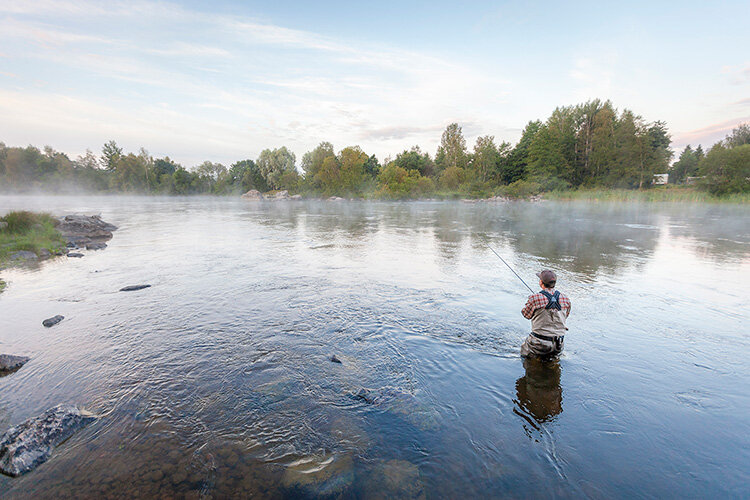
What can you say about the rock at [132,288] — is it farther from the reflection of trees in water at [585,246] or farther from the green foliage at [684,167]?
the green foliage at [684,167]

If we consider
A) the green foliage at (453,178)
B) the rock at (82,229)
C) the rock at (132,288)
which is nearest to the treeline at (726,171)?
the green foliage at (453,178)

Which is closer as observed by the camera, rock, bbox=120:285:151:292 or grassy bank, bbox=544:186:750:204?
rock, bbox=120:285:151:292

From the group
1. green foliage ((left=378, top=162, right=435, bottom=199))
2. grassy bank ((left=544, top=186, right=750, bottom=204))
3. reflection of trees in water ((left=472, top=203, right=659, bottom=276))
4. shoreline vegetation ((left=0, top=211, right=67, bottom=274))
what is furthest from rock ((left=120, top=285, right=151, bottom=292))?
green foliage ((left=378, top=162, right=435, bottom=199))

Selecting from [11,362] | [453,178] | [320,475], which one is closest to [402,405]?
[320,475]

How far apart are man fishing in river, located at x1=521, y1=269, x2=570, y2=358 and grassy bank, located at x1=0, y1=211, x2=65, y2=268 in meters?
19.9

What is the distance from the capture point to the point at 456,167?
10044 centimetres

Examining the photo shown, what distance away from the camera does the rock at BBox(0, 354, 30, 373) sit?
577 cm

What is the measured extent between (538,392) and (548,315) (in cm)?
130

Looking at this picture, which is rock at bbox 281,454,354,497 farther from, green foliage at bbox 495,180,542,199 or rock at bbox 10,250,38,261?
green foliage at bbox 495,180,542,199

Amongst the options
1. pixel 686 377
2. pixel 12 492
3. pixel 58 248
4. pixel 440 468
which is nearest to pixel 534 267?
pixel 686 377

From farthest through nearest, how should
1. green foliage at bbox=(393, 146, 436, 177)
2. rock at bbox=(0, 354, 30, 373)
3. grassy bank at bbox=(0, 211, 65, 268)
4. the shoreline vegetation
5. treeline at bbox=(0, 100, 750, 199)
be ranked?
1. green foliage at bbox=(393, 146, 436, 177)
2. treeline at bbox=(0, 100, 750, 199)
3. grassy bank at bbox=(0, 211, 65, 268)
4. the shoreline vegetation
5. rock at bbox=(0, 354, 30, 373)

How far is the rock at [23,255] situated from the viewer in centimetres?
1446

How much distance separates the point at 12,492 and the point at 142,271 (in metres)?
10.9

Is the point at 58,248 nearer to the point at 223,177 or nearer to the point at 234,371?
the point at 234,371
